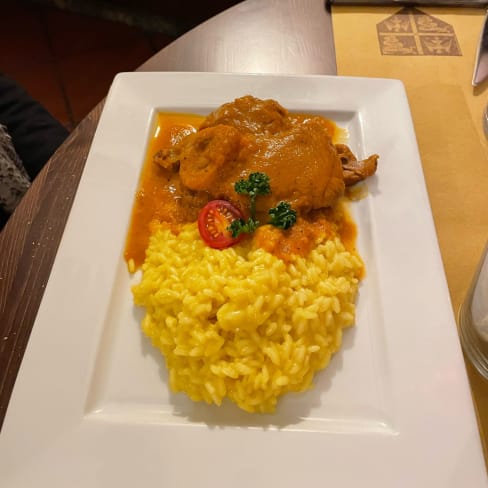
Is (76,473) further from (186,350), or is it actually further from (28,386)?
(186,350)

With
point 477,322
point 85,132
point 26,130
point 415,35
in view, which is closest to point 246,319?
point 477,322

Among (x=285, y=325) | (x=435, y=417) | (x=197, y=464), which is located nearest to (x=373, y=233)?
(x=285, y=325)

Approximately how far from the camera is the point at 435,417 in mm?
1687

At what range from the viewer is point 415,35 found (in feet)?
10.4

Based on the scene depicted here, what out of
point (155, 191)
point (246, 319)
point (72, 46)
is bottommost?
point (246, 319)

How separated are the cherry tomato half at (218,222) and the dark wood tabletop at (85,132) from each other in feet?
2.33

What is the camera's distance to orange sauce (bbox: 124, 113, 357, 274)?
2094 millimetres

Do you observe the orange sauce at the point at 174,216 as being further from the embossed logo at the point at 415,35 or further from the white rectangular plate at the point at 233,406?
the embossed logo at the point at 415,35

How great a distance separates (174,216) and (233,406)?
0.97m

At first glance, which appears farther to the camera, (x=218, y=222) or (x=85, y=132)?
(x=85, y=132)

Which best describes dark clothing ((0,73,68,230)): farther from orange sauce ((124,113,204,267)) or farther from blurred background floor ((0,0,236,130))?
blurred background floor ((0,0,236,130))

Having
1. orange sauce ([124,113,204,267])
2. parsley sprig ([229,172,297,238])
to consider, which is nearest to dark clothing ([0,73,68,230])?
orange sauce ([124,113,204,267])

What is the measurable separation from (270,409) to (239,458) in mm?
206

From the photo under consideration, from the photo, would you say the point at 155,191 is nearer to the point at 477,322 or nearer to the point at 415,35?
the point at 477,322
